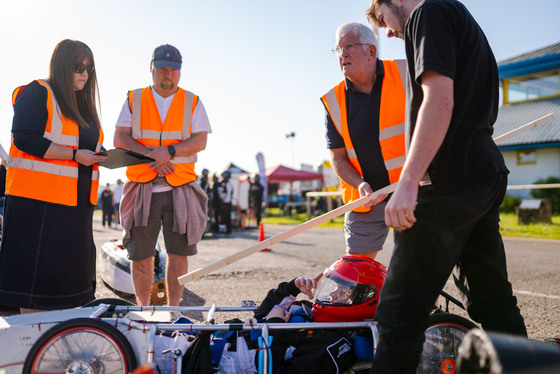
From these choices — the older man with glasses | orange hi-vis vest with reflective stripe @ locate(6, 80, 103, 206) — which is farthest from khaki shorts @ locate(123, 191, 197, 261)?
the older man with glasses

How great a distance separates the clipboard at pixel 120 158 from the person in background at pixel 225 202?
12053 mm

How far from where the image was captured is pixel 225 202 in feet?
51.3

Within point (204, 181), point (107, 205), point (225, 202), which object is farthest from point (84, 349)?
point (107, 205)

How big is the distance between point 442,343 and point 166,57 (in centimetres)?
282

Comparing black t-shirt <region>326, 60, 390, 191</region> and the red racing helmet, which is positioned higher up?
black t-shirt <region>326, 60, 390, 191</region>

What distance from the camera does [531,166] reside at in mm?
22469

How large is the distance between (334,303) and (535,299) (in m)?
3.22

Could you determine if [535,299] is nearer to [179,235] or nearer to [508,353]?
[179,235]

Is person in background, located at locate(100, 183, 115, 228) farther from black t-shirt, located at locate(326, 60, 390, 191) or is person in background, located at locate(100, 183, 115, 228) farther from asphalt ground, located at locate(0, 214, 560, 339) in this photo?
black t-shirt, located at locate(326, 60, 390, 191)

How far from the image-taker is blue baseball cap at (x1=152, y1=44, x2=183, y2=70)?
375 cm

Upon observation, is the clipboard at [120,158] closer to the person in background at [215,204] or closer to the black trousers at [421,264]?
the black trousers at [421,264]

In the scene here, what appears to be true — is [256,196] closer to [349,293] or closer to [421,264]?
[349,293]

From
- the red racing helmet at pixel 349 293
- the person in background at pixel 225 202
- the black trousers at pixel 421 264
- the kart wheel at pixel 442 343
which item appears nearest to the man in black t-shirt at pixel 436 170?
the black trousers at pixel 421 264

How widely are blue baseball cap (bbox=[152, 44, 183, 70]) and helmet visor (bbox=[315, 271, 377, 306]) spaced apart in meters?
2.13
